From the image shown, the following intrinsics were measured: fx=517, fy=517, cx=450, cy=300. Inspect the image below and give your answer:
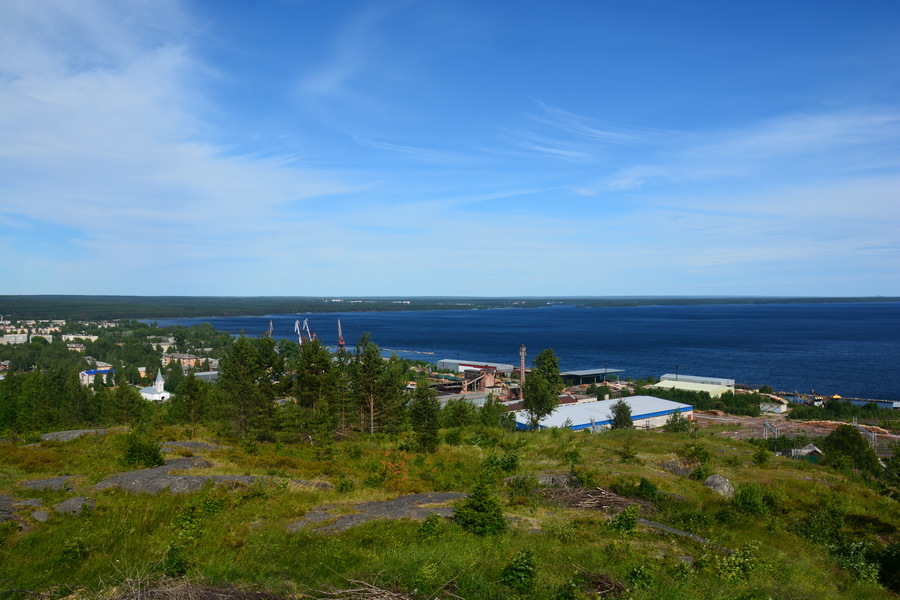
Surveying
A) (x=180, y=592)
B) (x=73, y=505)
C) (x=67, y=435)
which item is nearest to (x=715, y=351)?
(x=67, y=435)

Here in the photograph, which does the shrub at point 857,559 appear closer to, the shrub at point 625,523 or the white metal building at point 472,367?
the shrub at point 625,523

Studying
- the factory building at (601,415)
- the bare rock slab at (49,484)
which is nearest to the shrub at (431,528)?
the bare rock slab at (49,484)

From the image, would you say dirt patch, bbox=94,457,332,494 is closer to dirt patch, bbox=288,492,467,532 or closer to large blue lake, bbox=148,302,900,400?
dirt patch, bbox=288,492,467,532

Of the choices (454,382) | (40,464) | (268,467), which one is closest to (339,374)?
(268,467)

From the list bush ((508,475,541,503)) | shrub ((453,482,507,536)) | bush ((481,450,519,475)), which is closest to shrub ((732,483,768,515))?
bush ((508,475,541,503))

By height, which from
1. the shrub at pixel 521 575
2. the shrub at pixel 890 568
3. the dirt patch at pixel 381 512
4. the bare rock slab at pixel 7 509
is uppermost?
the shrub at pixel 521 575
